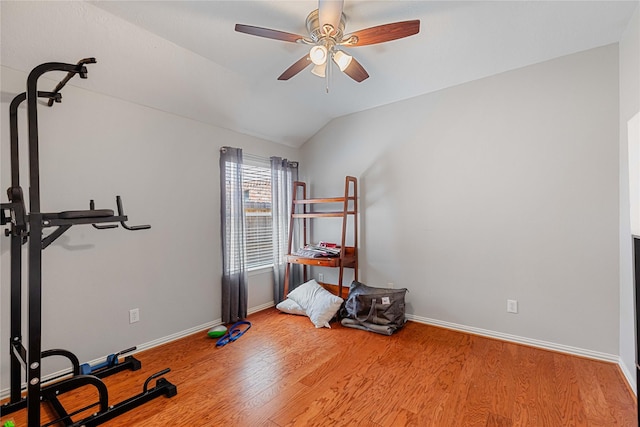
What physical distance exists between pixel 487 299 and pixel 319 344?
5.55 ft

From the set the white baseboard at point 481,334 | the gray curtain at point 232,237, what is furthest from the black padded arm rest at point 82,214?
the gray curtain at point 232,237

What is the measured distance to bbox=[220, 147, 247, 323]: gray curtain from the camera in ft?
10.8

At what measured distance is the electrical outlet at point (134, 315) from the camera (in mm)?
2601

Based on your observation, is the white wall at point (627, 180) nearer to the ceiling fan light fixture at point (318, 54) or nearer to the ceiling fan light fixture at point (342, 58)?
the ceiling fan light fixture at point (342, 58)

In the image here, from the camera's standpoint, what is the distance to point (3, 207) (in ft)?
5.10

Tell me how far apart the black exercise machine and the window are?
181cm

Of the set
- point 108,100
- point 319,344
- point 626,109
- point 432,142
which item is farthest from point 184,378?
point 626,109

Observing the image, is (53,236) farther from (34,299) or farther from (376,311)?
(376,311)

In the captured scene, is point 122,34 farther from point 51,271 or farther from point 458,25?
point 458,25

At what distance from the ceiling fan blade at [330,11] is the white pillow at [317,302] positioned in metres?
2.62

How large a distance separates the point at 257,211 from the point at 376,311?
1.87 meters

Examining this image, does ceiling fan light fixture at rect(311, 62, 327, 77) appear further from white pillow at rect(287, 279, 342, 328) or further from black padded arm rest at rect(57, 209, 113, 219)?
white pillow at rect(287, 279, 342, 328)

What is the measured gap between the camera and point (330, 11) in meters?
1.67

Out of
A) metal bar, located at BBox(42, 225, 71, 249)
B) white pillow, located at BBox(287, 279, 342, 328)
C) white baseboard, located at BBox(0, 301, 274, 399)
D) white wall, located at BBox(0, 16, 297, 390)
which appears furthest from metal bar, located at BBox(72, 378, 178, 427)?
white pillow, located at BBox(287, 279, 342, 328)
